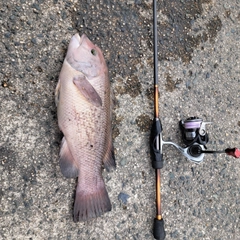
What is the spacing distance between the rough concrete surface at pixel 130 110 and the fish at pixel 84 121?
15 centimetres

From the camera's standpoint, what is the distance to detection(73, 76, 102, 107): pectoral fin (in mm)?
2002

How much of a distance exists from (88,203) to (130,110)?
75 centimetres

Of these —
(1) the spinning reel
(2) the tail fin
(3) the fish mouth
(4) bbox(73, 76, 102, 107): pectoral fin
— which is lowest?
(2) the tail fin

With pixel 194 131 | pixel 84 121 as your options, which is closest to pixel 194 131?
pixel 194 131

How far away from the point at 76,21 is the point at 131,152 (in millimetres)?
995

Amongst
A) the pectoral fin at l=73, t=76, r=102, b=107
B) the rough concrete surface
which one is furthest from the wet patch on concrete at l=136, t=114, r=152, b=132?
the pectoral fin at l=73, t=76, r=102, b=107

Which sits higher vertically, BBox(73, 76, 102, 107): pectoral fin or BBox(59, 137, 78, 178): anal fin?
BBox(73, 76, 102, 107): pectoral fin

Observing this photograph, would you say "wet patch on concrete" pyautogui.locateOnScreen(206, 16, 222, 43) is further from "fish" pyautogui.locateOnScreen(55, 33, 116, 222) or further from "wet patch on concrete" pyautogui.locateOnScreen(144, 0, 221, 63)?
"fish" pyautogui.locateOnScreen(55, 33, 116, 222)

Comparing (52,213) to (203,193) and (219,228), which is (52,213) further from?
(219,228)

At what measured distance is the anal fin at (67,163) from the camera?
6.80 feet

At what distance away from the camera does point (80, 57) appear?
209 centimetres

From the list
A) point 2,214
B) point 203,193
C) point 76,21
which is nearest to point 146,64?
point 76,21

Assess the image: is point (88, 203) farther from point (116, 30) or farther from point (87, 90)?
point (116, 30)

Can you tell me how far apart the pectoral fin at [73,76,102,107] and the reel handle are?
98cm
